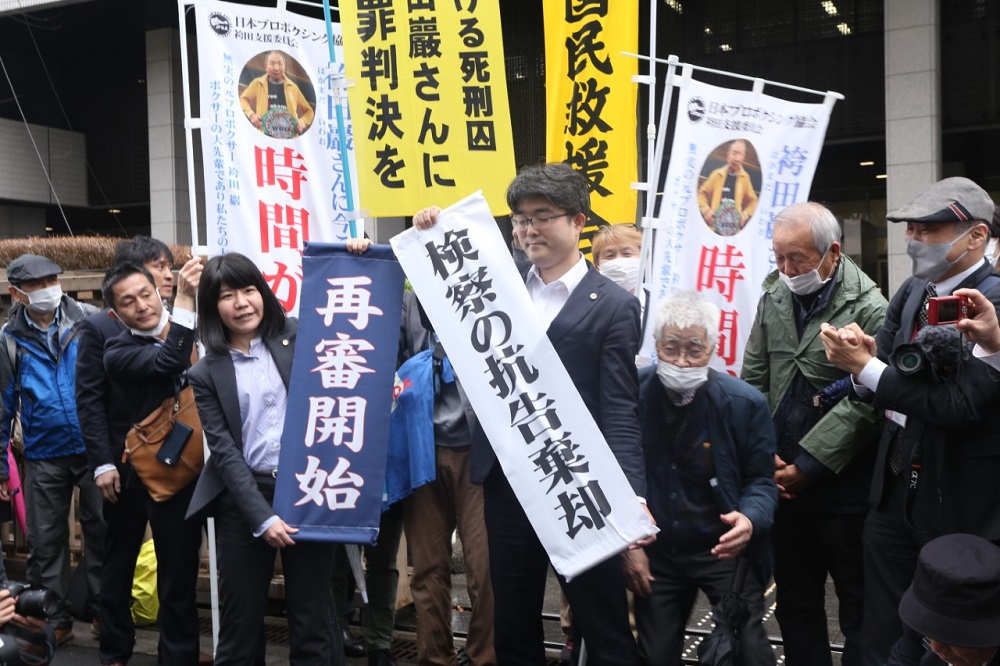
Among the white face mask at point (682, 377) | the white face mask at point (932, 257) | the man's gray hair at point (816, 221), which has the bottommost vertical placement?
the white face mask at point (682, 377)

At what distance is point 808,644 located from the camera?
4.64 metres

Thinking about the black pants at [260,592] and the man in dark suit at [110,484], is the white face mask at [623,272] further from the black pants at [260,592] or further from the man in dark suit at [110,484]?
the man in dark suit at [110,484]

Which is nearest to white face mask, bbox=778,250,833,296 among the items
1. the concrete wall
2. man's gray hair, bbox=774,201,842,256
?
man's gray hair, bbox=774,201,842,256

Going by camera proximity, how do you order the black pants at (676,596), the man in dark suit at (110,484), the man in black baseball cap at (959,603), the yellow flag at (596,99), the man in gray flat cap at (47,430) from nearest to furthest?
the man in black baseball cap at (959,603) → the black pants at (676,596) → the man in dark suit at (110,484) → the yellow flag at (596,99) → the man in gray flat cap at (47,430)

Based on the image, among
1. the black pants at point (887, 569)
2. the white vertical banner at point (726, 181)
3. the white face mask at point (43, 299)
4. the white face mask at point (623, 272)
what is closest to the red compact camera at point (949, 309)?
the black pants at point (887, 569)

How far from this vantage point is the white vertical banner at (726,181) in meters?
5.46

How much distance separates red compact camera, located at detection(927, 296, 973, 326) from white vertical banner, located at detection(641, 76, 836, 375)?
1.86 metres

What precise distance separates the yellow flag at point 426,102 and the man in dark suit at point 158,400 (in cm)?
106

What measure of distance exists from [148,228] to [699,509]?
1926cm

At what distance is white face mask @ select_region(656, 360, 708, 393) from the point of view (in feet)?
13.5

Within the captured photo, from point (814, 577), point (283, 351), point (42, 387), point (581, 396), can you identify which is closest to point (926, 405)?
point (581, 396)

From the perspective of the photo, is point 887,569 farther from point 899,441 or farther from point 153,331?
point 153,331

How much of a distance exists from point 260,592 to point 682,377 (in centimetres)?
200

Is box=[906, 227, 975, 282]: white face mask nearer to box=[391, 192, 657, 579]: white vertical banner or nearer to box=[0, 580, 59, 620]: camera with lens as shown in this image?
box=[391, 192, 657, 579]: white vertical banner
